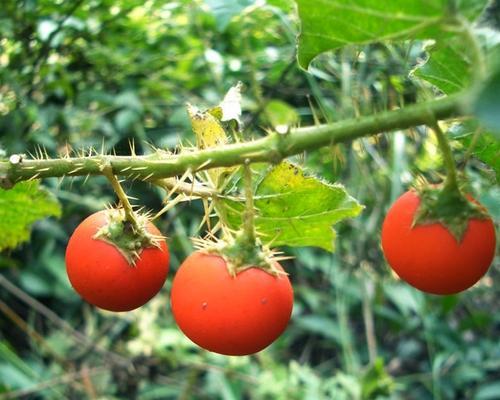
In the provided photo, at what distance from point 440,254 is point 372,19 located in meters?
0.35

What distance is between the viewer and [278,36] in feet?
8.72

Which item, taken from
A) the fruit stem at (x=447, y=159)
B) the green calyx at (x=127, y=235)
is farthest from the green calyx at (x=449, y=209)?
the green calyx at (x=127, y=235)

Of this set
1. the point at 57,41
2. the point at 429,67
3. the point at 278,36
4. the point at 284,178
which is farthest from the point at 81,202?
the point at 429,67

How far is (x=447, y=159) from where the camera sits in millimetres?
923

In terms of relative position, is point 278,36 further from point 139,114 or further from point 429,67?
point 429,67

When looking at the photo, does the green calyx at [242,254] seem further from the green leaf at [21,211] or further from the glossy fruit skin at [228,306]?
the green leaf at [21,211]

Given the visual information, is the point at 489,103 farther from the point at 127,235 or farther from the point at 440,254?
the point at 127,235

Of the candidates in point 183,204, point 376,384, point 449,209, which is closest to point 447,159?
point 449,209

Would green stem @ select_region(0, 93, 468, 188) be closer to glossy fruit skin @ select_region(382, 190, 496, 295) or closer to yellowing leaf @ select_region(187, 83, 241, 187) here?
yellowing leaf @ select_region(187, 83, 241, 187)

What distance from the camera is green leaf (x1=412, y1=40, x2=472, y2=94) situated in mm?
920

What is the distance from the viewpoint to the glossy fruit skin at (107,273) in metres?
1.06

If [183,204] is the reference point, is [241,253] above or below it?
above

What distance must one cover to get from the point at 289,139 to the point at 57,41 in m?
1.77

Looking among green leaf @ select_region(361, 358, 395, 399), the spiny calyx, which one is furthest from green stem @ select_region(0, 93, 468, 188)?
green leaf @ select_region(361, 358, 395, 399)
